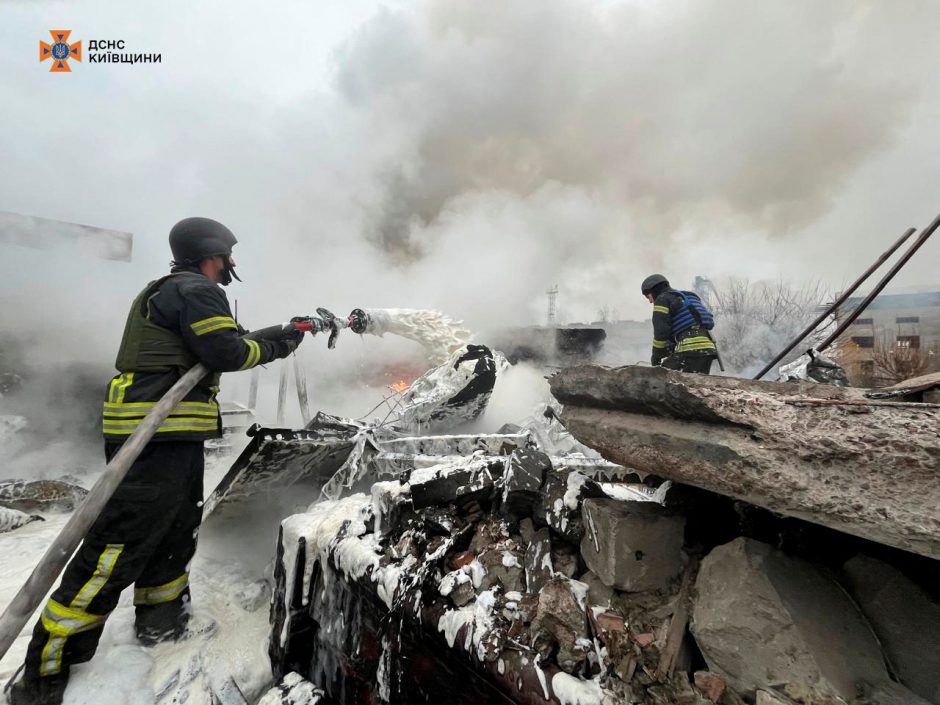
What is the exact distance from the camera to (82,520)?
170 cm

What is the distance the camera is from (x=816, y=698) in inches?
33.4

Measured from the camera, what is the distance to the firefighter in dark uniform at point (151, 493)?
1735 millimetres

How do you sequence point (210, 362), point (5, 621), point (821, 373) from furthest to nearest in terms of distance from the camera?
point (821, 373) < point (210, 362) < point (5, 621)

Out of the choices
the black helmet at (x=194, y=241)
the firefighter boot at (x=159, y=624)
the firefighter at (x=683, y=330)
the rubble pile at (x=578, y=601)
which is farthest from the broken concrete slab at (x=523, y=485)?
the firefighter at (x=683, y=330)

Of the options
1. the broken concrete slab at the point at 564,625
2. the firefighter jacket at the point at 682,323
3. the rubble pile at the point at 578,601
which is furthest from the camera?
the firefighter jacket at the point at 682,323

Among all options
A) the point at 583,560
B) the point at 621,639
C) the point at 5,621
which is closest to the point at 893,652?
the point at 621,639

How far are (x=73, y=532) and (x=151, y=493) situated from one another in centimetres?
28

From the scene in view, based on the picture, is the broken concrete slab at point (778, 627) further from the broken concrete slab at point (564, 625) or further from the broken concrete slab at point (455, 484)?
the broken concrete slab at point (455, 484)

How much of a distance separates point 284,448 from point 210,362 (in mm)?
725

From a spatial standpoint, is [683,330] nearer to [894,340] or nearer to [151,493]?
[151,493]

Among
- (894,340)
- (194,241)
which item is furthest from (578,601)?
(894,340)

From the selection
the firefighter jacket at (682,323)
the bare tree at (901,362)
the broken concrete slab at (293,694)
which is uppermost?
the firefighter jacket at (682,323)

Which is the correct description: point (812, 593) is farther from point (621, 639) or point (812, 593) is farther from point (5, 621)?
point (5, 621)

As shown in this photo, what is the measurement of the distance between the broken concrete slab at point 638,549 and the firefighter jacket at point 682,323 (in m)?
3.41
